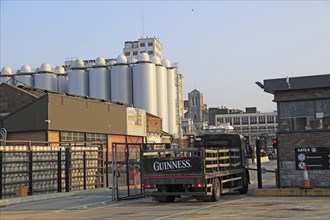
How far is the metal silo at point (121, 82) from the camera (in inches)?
3395

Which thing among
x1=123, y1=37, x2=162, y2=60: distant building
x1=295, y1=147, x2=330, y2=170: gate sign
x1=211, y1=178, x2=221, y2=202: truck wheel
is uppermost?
x1=123, y1=37, x2=162, y2=60: distant building

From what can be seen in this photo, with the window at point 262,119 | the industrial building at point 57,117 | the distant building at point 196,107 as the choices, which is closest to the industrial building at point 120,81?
the industrial building at point 57,117

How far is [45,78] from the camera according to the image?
9075 cm

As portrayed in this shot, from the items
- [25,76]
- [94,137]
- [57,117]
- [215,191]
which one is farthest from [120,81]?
[215,191]

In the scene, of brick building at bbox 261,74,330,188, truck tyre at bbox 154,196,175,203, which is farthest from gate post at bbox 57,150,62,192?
brick building at bbox 261,74,330,188

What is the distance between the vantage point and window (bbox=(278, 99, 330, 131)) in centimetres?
2047

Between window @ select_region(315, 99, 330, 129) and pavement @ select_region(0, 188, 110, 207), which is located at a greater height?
window @ select_region(315, 99, 330, 129)

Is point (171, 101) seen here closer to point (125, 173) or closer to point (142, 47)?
point (125, 173)

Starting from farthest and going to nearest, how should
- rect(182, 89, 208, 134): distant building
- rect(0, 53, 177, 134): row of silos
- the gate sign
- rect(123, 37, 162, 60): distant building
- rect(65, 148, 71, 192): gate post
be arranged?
1. rect(182, 89, 208, 134): distant building
2. rect(123, 37, 162, 60): distant building
3. rect(0, 53, 177, 134): row of silos
4. rect(65, 148, 71, 192): gate post
5. the gate sign

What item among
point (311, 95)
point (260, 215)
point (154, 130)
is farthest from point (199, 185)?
point (154, 130)

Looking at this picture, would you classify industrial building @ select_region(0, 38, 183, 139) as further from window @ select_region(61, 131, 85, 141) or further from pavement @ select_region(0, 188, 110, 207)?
pavement @ select_region(0, 188, 110, 207)

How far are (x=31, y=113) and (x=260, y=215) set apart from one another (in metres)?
36.1

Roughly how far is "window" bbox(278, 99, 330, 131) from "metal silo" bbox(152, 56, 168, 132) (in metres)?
67.6

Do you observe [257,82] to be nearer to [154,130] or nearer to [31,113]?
[31,113]
